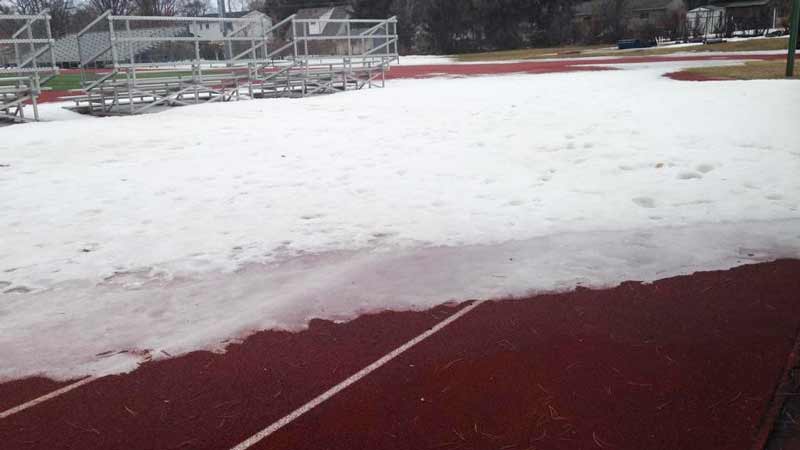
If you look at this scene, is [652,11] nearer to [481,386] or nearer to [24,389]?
[481,386]

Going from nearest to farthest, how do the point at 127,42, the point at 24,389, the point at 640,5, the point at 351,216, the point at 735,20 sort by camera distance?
the point at 24,389, the point at 351,216, the point at 127,42, the point at 735,20, the point at 640,5

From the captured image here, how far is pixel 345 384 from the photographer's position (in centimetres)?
380

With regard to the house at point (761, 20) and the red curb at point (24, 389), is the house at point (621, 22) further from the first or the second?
the red curb at point (24, 389)

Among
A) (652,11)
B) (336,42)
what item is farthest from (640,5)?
(336,42)

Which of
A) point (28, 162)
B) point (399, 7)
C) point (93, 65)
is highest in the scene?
point (399, 7)

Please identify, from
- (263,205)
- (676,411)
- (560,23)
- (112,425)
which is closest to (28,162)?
(263,205)

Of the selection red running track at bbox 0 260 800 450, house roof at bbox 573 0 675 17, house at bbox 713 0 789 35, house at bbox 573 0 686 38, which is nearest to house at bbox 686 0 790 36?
house at bbox 713 0 789 35

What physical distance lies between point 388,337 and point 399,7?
63.4 metres

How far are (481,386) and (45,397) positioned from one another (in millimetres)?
2347

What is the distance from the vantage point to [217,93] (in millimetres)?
18891

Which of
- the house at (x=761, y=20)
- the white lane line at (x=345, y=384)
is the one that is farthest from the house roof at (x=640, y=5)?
the white lane line at (x=345, y=384)

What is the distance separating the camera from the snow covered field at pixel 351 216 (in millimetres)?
4906

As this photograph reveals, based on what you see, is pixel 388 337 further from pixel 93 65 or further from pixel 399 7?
pixel 399 7

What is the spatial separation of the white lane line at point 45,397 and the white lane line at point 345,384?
119cm
